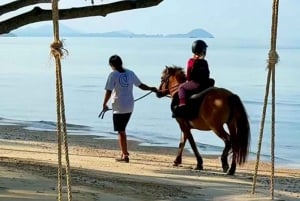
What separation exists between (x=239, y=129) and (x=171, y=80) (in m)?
1.88

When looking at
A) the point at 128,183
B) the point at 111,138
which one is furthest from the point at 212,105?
the point at 111,138

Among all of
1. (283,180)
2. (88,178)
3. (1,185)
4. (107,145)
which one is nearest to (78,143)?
(107,145)

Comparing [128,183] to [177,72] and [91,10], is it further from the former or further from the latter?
[177,72]

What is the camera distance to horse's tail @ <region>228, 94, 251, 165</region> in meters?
12.8

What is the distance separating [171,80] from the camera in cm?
1413

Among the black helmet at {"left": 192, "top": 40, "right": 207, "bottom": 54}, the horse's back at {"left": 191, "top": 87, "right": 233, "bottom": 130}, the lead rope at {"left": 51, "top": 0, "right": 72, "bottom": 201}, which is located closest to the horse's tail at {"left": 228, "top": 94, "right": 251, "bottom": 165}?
the horse's back at {"left": 191, "top": 87, "right": 233, "bottom": 130}

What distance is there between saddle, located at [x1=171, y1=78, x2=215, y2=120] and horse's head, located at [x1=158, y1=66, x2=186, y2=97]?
1.83ft

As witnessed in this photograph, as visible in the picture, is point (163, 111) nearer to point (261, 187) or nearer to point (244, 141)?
point (244, 141)

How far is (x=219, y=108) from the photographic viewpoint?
42.5 feet

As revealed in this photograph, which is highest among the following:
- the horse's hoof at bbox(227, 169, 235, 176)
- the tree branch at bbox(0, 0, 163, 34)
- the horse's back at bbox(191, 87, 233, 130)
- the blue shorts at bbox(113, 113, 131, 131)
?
the tree branch at bbox(0, 0, 163, 34)

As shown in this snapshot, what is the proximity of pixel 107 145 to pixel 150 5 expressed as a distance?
10963 millimetres

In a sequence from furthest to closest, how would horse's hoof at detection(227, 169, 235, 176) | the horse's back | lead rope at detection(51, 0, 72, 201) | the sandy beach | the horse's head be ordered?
the horse's head → the horse's back → horse's hoof at detection(227, 169, 235, 176) → the sandy beach → lead rope at detection(51, 0, 72, 201)

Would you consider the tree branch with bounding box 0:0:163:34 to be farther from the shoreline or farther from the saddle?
the shoreline

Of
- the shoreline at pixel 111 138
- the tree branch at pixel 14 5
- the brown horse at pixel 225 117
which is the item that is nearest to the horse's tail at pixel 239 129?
the brown horse at pixel 225 117
